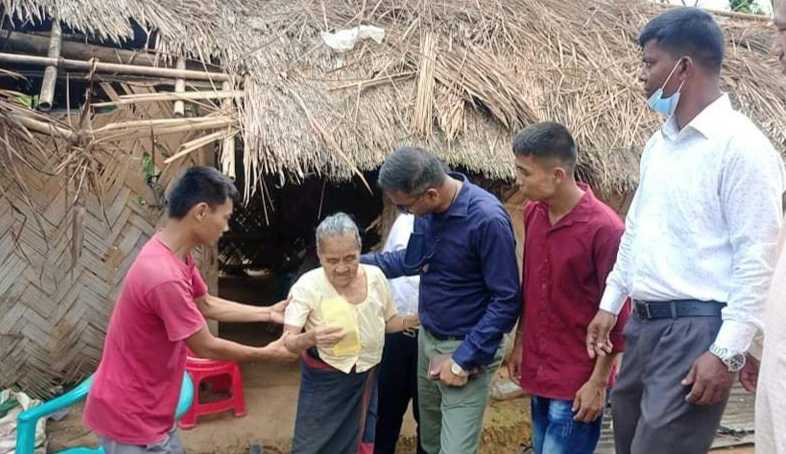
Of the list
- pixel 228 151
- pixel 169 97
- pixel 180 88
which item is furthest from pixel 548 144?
pixel 180 88

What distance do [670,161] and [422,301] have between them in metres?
1.29

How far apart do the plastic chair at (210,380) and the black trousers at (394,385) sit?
116 cm

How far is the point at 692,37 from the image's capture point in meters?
2.24

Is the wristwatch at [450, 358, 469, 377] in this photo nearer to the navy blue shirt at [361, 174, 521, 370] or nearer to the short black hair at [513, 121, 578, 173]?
the navy blue shirt at [361, 174, 521, 370]

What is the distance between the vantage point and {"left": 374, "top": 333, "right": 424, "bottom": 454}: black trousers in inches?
150

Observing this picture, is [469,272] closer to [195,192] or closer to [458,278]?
[458,278]

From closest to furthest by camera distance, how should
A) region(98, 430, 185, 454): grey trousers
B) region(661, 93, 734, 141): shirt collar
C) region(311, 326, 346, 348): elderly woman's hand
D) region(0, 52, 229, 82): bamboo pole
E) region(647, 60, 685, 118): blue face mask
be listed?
region(661, 93, 734, 141): shirt collar < region(647, 60, 685, 118): blue face mask < region(98, 430, 185, 454): grey trousers < region(311, 326, 346, 348): elderly woman's hand < region(0, 52, 229, 82): bamboo pole

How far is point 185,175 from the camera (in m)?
2.59

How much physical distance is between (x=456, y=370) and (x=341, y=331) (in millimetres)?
535

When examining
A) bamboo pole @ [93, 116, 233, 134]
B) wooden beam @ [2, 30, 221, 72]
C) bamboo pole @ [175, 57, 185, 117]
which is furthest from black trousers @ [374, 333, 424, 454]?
wooden beam @ [2, 30, 221, 72]

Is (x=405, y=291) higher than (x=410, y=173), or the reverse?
(x=410, y=173)

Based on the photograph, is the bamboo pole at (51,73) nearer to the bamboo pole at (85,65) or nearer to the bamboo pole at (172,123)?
the bamboo pole at (85,65)

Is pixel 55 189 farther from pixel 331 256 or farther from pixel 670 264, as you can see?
pixel 670 264

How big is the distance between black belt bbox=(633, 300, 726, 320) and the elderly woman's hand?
1.26 metres
